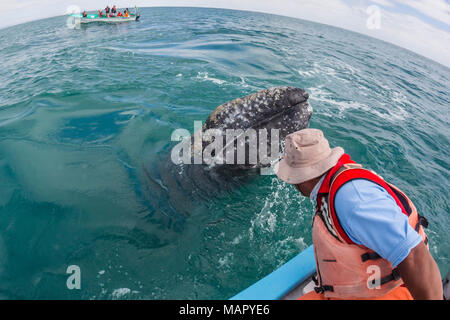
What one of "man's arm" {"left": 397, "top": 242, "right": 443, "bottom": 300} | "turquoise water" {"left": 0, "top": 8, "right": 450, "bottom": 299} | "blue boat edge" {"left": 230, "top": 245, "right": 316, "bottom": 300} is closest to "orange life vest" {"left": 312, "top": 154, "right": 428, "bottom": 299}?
"man's arm" {"left": 397, "top": 242, "right": 443, "bottom": 300}

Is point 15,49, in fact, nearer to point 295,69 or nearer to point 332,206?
point 295,69

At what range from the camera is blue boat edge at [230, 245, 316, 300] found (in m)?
3.36

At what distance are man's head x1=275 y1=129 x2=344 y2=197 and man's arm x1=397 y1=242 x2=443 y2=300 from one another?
889 millimetres

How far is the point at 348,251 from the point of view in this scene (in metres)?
2.29

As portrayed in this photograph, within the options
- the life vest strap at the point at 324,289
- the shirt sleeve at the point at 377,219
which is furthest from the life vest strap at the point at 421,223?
the life vest strap at the point at 324,289

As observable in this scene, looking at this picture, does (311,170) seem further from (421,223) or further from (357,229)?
(421,223)

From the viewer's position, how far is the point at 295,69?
1686cm

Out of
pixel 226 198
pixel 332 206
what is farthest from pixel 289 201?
pixel 332 206

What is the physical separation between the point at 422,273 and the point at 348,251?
0.59 meters

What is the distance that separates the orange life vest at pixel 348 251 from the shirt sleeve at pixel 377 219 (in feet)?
0.36

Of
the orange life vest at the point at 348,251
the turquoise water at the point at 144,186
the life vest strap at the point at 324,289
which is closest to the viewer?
the orange life vest at the point at 348,251

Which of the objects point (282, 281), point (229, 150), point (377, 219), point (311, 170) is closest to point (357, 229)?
point (377, 219)

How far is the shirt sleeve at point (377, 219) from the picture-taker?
171 centimetres

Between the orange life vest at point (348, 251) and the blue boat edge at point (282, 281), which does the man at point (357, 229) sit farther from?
the blue boat edge at point (282, 281)
